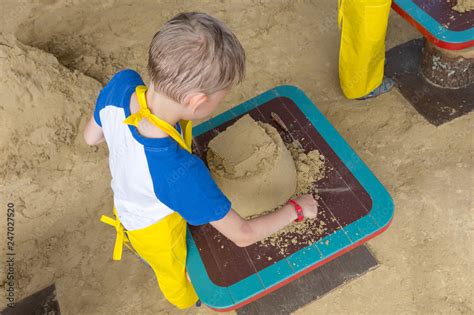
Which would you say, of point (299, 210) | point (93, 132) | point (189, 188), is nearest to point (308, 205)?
point (299, 210)

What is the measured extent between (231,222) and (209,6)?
2.72 m

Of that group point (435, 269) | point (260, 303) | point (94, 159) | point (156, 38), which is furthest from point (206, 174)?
point (94, 159)

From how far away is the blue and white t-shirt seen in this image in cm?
137

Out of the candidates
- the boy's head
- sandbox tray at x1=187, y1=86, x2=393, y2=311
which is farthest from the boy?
sandbox tray at x1=187, y1=86, x2=393, y2=311

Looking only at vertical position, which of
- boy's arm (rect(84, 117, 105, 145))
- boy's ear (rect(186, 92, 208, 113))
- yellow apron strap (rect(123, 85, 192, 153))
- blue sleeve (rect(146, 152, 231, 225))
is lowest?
boy's arm (rect(84, 117, 105, 145))

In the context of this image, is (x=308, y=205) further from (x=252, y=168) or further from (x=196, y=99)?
(x=196, y=99)

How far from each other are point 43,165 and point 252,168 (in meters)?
1.67

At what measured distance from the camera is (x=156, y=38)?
129 cm

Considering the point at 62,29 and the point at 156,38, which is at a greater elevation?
the point at 156,38

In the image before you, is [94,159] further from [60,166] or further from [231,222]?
[231,222]

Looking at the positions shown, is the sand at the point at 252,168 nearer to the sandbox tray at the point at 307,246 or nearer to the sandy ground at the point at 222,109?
the sandbox tray at the point at 307,246

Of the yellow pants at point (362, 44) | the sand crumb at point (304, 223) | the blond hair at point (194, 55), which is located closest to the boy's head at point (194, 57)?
the blond hair at point (194, 55)

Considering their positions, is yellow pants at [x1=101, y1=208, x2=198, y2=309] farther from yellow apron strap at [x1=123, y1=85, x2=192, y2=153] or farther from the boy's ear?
the boy's ear

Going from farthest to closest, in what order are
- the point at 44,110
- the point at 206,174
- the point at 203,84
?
the point at 44,110, the point at 206,174, the point at 203,84
